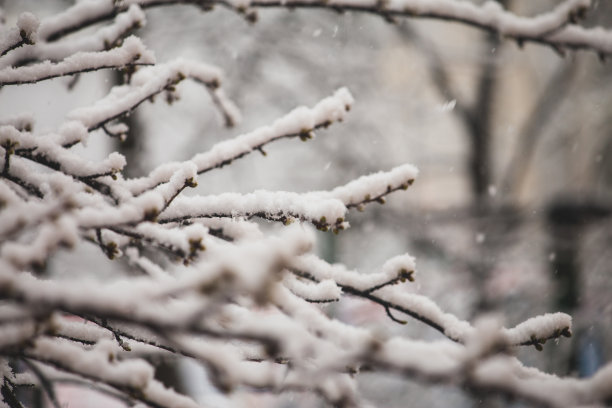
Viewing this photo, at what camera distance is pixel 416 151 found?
7812 millimetres

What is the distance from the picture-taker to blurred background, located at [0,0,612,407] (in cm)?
428

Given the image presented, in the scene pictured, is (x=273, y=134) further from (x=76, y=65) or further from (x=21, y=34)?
(x=21, y=34)

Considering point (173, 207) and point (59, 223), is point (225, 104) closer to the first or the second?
point (173, 207)

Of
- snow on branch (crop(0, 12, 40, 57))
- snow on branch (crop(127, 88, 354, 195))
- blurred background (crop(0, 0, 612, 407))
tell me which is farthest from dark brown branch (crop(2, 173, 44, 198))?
blurred background (crop(0, 0, 612, 407))

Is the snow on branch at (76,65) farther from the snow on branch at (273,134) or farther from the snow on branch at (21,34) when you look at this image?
A: the snow on branch at (273,134)

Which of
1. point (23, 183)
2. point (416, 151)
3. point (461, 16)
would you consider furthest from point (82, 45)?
point (416, 151)

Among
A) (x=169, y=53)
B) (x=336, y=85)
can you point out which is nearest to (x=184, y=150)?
(x=169, y=53)

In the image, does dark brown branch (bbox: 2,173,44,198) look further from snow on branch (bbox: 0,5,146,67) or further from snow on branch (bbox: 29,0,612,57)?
snow on branch (bbox: 29,0,612,57)

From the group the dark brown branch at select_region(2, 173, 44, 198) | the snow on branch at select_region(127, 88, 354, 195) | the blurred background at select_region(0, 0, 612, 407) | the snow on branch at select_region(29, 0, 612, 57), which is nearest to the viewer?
the dark brown branch at select_region(2, 173, 44, 198)

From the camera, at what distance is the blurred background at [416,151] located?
169 inches

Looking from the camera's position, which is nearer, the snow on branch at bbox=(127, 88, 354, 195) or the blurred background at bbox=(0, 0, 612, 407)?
the snow on branch at bbox=(127, 88, 354, 195)

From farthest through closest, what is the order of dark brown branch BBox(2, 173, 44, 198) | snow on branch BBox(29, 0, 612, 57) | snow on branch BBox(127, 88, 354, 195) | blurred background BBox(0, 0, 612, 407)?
1. blurred background BBox(0, 0, 612, 407)
2. snow on branch BBox(29, 0, 612, 57)
3. snow on branch BBox(127, 88, 354, 195)
4. dark brown branch BBox(2, 173, 44, 198)

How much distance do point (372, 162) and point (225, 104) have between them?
4.49m

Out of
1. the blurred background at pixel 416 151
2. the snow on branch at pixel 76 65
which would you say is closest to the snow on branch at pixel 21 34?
the snow on branch at pixel 76 65
